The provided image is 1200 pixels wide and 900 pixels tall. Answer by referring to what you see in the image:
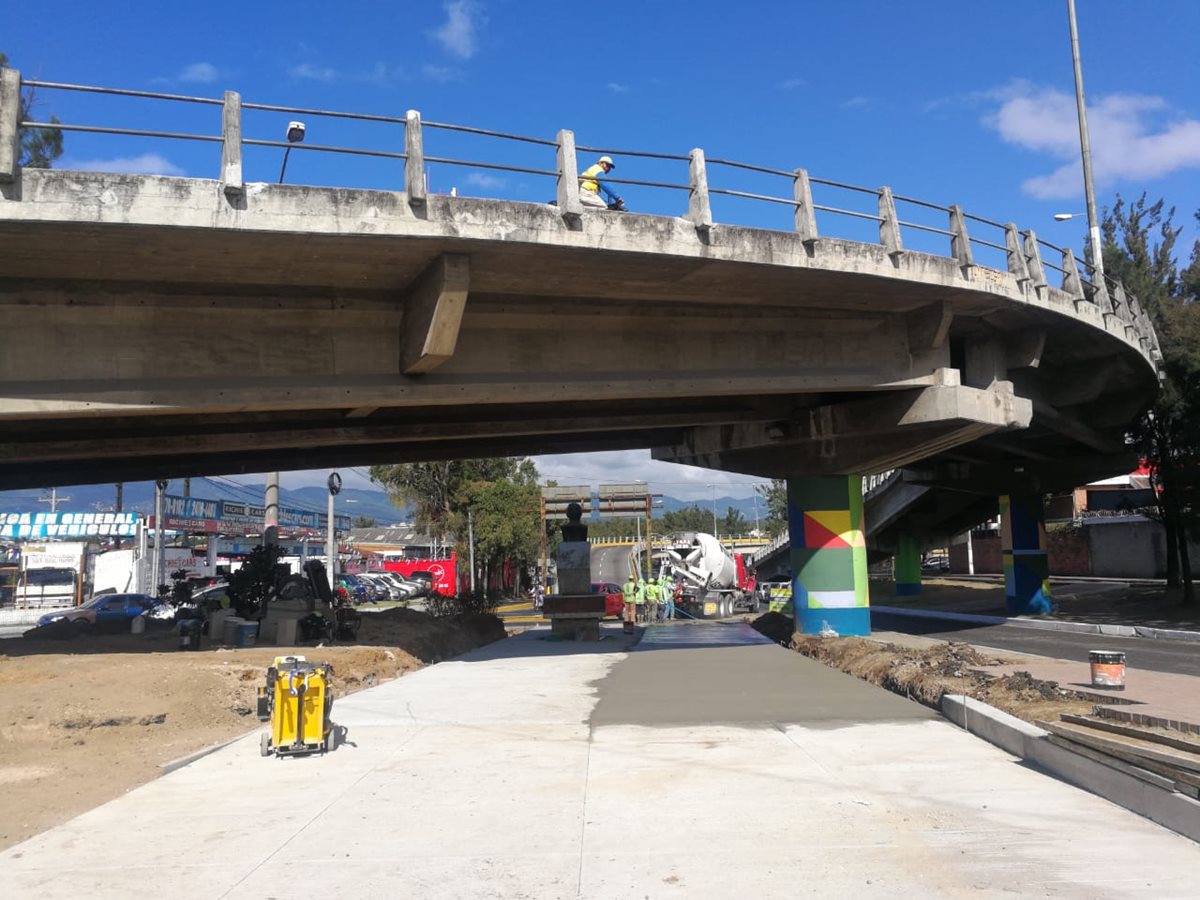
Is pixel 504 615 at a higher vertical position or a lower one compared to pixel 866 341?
lower

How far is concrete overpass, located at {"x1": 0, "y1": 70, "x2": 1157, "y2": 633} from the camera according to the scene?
10.9 metres

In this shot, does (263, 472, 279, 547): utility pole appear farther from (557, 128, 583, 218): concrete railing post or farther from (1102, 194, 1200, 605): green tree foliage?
(1102, 194, 1200, 605): green tree foliage

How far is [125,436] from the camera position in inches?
667

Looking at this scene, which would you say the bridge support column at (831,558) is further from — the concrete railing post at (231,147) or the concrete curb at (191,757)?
the concrete railing post at (231,147)

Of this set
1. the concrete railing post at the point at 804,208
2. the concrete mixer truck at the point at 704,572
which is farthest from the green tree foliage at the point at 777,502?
the concrete railing post at the point at 804,208

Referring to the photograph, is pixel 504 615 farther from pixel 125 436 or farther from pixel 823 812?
pixel 823 812

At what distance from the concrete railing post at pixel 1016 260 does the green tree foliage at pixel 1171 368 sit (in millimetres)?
11553

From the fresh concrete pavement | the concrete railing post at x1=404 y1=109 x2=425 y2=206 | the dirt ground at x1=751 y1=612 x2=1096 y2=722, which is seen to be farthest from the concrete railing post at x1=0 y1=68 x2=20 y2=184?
the dirt ground at x1=751 y1=612 x2=1096 y2=722

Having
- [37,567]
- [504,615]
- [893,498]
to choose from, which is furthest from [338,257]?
[37,567]

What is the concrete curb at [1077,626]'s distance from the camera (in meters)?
21.9

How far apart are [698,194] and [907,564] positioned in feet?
128

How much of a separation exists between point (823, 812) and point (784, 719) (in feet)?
13.2

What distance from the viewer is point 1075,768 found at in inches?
292

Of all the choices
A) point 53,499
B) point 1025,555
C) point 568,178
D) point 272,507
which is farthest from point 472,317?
point 53,499
